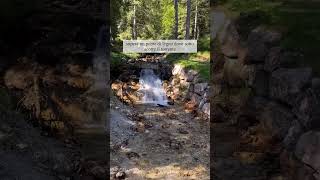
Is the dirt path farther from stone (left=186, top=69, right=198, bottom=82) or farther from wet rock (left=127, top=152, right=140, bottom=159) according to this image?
stone (left=186, top=69, right=198, bottom=82)

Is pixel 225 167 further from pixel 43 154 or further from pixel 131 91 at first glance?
pixel 43 154

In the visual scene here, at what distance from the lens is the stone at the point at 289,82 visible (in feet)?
13.5

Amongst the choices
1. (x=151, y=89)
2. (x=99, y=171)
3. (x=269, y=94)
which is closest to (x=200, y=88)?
(x=151, y=89)

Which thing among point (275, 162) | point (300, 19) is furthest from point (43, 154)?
point (300, 19)

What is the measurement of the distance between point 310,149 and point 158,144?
1.28 meters

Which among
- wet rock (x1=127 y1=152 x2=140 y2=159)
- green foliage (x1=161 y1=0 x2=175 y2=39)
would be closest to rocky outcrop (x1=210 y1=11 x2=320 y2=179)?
green foliage (x1=161 y1=0 x2=175 y2=39)

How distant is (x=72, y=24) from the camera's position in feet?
13.5

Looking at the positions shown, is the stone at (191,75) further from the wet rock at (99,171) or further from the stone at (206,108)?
the wet rock at (99,171)

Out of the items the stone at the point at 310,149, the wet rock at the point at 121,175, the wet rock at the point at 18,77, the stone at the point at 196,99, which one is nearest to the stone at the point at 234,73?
the stone at the point at 196,99

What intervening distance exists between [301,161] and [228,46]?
1121mm

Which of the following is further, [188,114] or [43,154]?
[188,114]

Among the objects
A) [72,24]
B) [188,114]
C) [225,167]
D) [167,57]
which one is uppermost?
[72,24]

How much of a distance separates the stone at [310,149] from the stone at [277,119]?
0.16 m

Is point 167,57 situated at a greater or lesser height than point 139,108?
greater
